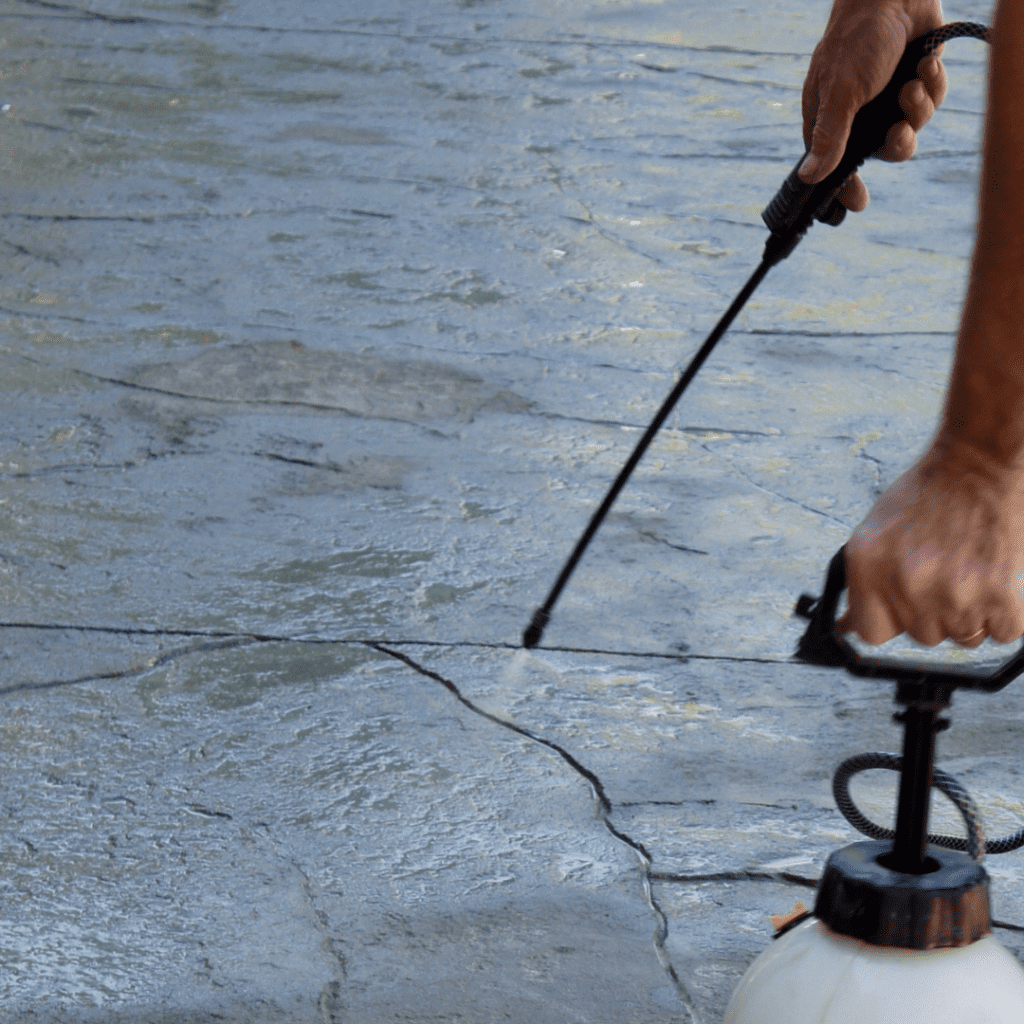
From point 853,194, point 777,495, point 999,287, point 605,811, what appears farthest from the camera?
point 777,495

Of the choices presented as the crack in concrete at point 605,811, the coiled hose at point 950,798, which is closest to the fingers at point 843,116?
the coiled hose at point 950,798

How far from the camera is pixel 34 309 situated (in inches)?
143

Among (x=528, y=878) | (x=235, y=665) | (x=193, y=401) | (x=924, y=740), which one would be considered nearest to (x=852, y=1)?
(x=924, y=740)

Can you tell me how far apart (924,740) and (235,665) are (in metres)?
1.44

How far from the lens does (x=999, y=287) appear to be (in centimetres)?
81

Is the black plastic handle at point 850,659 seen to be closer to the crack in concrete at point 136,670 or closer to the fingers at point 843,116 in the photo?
the fingers at point 843,116

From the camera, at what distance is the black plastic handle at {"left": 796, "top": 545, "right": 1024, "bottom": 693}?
853mm

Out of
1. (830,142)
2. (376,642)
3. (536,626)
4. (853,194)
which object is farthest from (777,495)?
(830,142)

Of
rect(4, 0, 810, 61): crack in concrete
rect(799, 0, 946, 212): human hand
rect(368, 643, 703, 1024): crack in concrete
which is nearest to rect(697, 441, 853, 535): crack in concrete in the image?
rect(368, 643, 703, 1024): crack in concrete

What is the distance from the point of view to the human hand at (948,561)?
811mm

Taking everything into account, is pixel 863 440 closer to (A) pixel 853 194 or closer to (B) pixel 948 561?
(A) pixel 853 194

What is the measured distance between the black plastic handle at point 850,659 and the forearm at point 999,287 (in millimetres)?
106

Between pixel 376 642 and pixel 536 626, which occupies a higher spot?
pixel 536 626

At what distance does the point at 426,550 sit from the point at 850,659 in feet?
5.75
